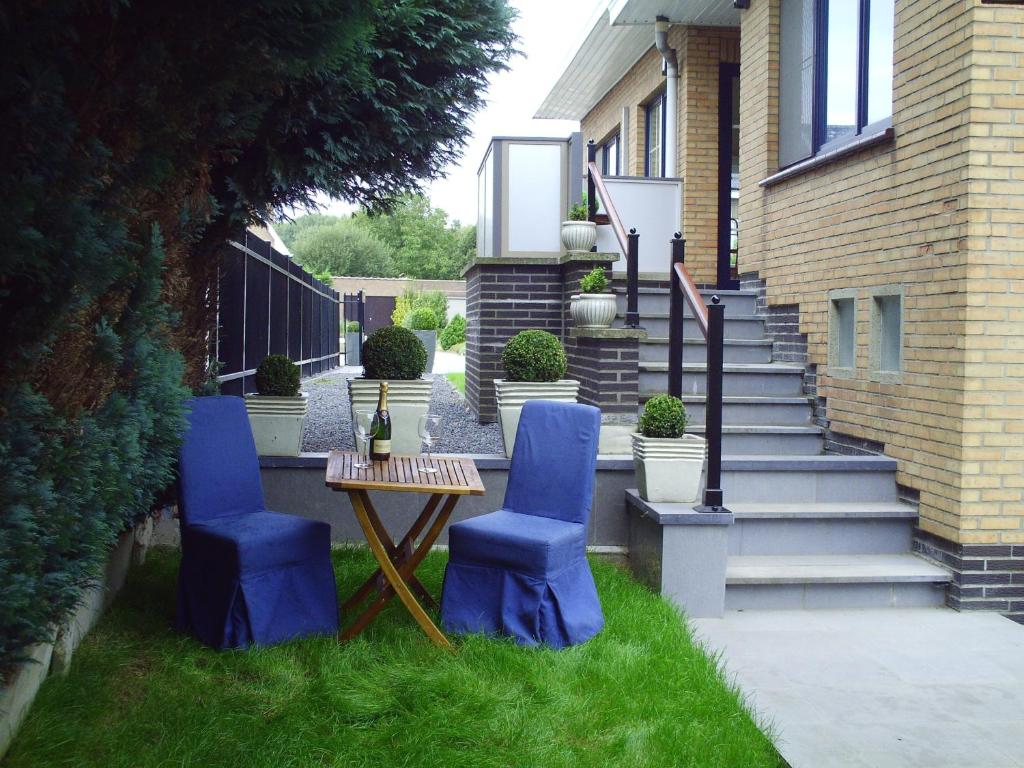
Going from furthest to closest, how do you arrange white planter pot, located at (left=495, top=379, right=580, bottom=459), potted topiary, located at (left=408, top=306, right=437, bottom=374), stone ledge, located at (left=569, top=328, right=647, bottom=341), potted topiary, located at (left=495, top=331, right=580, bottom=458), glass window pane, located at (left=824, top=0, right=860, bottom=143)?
potted topiary, located at (left=408, top=306, right=437, bottom=374)
glass window pane, located at (left=824, top=0, right=860, bottom=143)
stone ledge, located at (left=569, top=328, right=647, bottom=341)
potted topiary, located at (left=495, top=331, right=580, bottom=458)
white planter pot, located at (left=495, top=379, right=580, bottom=459)

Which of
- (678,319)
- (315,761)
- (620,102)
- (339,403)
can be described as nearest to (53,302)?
(315,761)

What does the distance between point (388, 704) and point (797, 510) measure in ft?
9.42

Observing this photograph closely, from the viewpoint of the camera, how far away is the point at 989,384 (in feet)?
15.9

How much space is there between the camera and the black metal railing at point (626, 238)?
6684 mm

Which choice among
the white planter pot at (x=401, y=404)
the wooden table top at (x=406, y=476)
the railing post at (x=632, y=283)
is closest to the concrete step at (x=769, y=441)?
the railing post at (x=632, y=283)

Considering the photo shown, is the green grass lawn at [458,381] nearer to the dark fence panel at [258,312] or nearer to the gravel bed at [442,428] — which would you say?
the gravel bed at [442,428]

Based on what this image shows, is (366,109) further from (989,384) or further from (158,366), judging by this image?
(989,384)

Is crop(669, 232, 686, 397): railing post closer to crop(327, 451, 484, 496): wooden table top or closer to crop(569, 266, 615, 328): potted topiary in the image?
crop(569, 266, 615, 328): potted topiary

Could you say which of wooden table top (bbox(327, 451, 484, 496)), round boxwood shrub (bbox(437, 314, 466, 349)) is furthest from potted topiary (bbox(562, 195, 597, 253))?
Answer: round boxwood shrub (bbox(437, 314, 466, 349))

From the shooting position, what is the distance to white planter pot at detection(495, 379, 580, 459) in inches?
231

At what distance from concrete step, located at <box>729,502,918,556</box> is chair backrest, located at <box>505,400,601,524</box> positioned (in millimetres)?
1257

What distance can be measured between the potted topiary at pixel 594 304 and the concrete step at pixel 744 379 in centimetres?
46

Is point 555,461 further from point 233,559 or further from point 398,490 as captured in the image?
point 233,559

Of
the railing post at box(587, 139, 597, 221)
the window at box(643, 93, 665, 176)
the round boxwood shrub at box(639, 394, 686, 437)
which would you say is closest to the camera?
the round boxwood shrub at box(639, 394, 686, 437)
